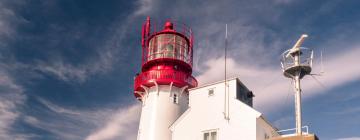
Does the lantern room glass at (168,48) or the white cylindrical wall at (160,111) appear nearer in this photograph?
the white cylindrical wall at (160,111)

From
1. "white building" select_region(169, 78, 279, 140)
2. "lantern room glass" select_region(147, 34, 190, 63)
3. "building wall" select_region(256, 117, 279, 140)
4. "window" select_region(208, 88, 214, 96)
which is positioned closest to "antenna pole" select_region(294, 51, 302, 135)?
"white building" select_region(169, 78, 279, 140)

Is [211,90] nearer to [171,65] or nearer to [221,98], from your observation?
[221,98]

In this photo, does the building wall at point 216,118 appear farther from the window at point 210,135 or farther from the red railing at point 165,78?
the red railing at point 165,78

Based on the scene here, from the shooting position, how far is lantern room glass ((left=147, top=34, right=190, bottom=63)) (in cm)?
4666

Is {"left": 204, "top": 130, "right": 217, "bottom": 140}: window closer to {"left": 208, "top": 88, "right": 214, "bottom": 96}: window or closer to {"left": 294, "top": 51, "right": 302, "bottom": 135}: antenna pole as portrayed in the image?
{"left": 208, "top": 88, "right": 214, "bottom": 96}: window

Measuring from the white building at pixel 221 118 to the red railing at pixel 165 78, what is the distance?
480 cm

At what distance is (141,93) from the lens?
46719 millimetres

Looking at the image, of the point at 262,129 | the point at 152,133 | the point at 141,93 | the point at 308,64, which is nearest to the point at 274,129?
the point at 262,129

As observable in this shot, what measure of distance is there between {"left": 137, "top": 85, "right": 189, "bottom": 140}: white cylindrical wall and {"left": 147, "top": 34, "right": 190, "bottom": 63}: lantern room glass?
372 cm

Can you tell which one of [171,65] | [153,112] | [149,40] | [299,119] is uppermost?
[149,40]

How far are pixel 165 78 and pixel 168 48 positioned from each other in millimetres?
4022

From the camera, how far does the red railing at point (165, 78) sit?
4478 cm

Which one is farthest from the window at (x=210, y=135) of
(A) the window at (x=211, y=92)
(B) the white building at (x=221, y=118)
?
(A) the window at (x=211, y=92)

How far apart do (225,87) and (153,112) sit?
380 inches
